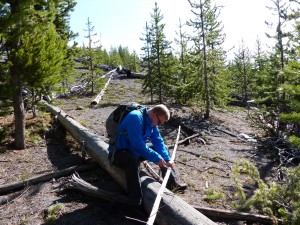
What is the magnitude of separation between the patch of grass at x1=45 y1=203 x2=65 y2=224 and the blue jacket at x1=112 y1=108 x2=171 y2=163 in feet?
5.45

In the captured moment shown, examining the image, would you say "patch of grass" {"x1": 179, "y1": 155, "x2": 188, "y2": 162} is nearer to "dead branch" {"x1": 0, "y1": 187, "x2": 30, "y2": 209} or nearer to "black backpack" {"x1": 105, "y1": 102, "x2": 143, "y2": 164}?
"black backpack" {"x1": 105, "y1": 102, "x2": 143, "y2": 164}

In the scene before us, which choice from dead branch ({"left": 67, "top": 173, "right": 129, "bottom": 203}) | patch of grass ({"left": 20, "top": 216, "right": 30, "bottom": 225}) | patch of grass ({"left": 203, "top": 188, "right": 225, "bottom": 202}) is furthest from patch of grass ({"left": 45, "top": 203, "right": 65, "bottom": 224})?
patch of grass ({"left": 203, "top": 188, "right": 225, "bottom": 202})

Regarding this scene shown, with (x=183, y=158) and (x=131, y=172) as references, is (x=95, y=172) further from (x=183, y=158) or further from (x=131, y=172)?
(x=183, y=158)

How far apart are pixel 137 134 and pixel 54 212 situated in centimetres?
229

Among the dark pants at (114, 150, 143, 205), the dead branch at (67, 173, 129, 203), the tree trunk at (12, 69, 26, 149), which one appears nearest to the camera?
the dark pants at (114, 150, 143, 205)

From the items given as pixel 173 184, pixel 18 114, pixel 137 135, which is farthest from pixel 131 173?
pixel 18 114

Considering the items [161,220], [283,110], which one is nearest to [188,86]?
[283,110]

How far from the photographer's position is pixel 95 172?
25.9 feet

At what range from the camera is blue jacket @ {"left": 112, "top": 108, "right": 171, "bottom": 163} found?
18.3 ft

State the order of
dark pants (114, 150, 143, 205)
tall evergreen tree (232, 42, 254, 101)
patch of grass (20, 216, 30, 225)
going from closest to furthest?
patch of grass (20, 216, 30, 225) → dark pants (114, 150, 143, 205) → tall evergreen tree (232, 42, 254, 101)

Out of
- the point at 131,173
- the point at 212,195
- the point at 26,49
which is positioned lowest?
the point at 212,195

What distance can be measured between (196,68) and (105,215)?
14.8 metres

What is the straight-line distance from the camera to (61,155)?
30.3ft

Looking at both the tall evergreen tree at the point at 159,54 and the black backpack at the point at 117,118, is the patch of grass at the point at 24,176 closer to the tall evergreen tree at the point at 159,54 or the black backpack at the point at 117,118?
the black backpack at the point at 117,118
